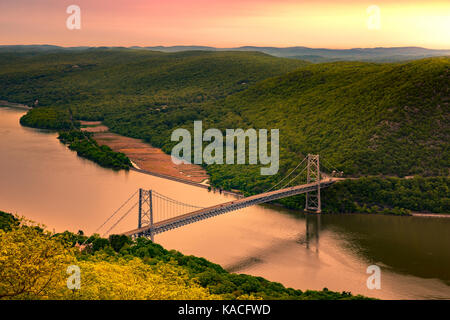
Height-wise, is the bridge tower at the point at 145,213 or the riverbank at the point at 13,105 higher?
the riverbank at the point at 13,105

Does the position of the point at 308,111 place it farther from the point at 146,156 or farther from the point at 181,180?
the point at 146,156

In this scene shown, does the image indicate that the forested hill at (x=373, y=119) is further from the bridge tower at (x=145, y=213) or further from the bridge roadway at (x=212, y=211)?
the bridge tower at (x=145, y=213)

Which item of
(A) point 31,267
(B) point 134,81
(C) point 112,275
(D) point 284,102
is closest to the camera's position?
(A) point 31,267

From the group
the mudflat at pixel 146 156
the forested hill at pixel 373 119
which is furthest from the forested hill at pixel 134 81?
the forested hill at pixel 373 119

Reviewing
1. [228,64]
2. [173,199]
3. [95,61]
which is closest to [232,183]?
[173,199]

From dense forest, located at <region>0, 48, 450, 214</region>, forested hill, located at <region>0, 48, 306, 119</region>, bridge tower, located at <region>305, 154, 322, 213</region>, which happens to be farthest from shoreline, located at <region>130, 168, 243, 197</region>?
forested hill, located at <region>0, 48, 306, 119</region>

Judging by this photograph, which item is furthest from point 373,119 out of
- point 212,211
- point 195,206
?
point 212,211

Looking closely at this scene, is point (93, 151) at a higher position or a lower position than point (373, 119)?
lower

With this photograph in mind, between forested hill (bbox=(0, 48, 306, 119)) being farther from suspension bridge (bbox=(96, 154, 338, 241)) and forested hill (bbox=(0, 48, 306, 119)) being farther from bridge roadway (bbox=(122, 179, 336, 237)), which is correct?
bridge roadway (bbox=(122, 179, 336, 237))
